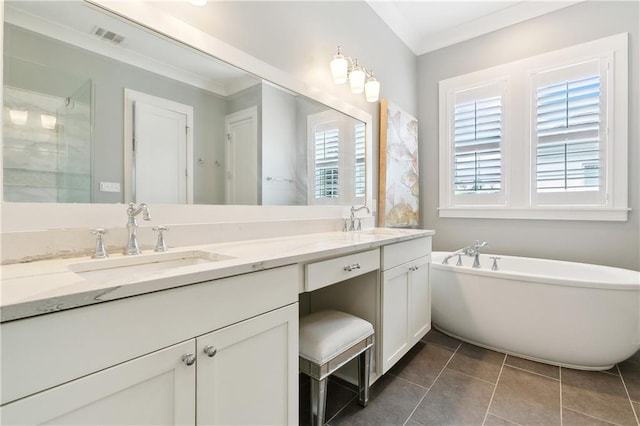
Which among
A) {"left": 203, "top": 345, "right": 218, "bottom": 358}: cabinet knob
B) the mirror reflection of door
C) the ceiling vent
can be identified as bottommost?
{"left": 203, "top": 345, "right": 218, "bottom": 358}: cabinet knob

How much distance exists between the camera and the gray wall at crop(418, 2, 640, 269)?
2.30 metres

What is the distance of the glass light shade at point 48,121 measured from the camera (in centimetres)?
92

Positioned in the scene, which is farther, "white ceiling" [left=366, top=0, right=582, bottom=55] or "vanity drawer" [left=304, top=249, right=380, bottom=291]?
"white ceiling" [left=366, top=0, right=582, bottom=55]

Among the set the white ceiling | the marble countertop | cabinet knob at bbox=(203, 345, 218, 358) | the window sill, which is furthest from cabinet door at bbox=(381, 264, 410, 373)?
the white ceiling

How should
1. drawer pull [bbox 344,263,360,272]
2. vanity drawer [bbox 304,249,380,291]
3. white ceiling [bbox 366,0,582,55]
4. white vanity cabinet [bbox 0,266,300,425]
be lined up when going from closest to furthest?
white vanity cabinet [bbox 0,266,300,425] → vanity drawer [bbox 304,249,380,291] → drawer pull [bbox 344,263,360,272] → white ceiling [bbox 366,0,582,55]

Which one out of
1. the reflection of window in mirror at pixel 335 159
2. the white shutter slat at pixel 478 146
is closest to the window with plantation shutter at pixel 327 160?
the reflection of window in mirror at pixel 335 159

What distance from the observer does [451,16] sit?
2.82m

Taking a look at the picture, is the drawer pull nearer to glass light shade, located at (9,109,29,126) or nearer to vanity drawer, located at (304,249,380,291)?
vanity drawer, located at (304,249,380,291)

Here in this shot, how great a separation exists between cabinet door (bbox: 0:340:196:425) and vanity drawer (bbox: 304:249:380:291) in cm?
50

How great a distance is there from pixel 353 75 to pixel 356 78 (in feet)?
0.10

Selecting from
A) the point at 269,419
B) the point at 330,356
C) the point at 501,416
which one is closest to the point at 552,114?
the point at 501,416

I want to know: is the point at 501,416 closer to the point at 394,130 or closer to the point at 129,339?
the point at 129,339

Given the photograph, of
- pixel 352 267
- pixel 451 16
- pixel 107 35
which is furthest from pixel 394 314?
pixel 451 16

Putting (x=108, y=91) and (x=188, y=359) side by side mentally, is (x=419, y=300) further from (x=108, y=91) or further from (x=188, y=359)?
(x=108, y=91)
